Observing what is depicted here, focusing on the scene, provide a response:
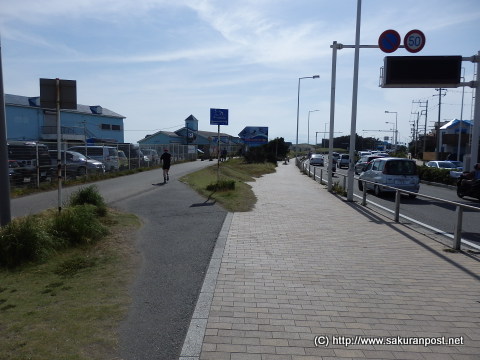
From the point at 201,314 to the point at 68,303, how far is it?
145 cm

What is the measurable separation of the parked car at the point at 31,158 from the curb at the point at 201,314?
10.4m

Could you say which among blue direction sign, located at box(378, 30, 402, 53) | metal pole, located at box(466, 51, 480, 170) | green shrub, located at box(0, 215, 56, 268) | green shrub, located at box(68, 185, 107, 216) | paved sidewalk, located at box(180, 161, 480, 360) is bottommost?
paved sidewalk, located at box(180, 161, 480, 360)

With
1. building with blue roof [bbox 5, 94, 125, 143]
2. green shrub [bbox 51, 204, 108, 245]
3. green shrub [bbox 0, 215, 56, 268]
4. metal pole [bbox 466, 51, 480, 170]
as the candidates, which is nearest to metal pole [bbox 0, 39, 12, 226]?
green shrub [bbox 51, 204, 108, 245]

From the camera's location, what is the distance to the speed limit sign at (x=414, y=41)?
1433 cm

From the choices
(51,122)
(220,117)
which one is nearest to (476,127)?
(220,117)

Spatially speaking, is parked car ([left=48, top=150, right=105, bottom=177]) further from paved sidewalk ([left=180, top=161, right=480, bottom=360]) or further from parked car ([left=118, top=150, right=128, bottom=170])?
paved sidewalk ([left=180, top=161, right=480, bottom=360])

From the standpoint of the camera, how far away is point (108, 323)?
12.8 feet

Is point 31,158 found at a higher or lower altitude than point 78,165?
higher

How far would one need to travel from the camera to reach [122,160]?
981 inches

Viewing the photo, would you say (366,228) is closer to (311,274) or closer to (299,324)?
(311,274)

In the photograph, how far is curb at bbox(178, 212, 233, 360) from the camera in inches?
136

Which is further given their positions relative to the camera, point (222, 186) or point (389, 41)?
point (222, 186)

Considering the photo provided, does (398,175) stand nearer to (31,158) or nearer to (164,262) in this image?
(164,262)

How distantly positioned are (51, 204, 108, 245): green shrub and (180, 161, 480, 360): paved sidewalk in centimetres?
214
